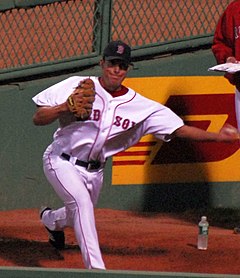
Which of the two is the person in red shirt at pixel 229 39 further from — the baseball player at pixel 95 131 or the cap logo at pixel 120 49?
the cap logo at pixel 120 49

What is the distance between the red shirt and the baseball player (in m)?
1.34

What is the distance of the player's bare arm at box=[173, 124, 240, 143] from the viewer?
25.9 feet

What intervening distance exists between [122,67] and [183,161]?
9.27ft

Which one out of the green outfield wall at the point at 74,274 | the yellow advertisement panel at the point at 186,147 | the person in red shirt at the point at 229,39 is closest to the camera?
the green outfield wall at the point at 74,274

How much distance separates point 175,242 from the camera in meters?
9.13

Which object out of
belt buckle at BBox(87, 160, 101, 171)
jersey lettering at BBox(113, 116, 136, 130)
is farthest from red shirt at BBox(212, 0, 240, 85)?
belt buckle at BBox(87, 160, 101, 171)

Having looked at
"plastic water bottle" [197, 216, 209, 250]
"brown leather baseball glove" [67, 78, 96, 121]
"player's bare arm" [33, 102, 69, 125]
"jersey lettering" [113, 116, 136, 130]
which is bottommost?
"plastic water bottle" [197, 216, 209, 250]

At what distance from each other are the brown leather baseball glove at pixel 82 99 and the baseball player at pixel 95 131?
73 millimetres

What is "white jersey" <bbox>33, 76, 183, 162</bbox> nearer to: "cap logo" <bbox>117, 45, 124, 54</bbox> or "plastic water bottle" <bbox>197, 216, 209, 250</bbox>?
"cap logo" <bbox>117, 45, 124, 54</bbox>

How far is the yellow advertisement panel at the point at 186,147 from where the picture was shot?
10461 mm

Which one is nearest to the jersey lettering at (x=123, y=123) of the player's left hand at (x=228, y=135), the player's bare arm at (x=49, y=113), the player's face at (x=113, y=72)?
the player's face at (x=113, y=72)

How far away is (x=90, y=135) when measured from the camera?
7957 millimetres

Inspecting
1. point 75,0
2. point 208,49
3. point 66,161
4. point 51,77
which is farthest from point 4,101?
point 66,161

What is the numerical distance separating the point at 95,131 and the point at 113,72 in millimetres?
402
